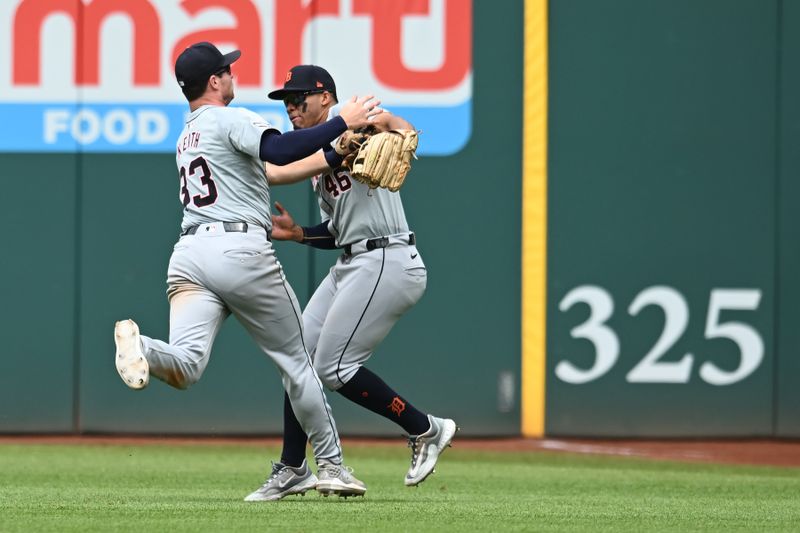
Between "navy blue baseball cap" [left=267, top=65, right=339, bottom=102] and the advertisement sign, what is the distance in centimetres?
330

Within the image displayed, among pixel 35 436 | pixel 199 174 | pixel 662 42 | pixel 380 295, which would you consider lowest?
pixel 35 436

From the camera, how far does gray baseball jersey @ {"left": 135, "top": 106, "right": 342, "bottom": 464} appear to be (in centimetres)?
518

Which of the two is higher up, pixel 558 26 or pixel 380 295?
pixel 558 26

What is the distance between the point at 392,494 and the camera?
6.33m

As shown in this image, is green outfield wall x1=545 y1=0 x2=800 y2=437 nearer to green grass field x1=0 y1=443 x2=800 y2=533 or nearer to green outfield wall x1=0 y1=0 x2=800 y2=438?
green outfield wall x1=0 y1=0 x2=800 y2=438

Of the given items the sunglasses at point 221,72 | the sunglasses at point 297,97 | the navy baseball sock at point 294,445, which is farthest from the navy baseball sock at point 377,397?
the sunglasses at point 221,72

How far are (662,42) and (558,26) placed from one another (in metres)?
0.70

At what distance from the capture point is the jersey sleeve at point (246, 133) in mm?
5207

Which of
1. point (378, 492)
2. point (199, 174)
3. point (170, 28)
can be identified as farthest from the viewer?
point (170, 28)

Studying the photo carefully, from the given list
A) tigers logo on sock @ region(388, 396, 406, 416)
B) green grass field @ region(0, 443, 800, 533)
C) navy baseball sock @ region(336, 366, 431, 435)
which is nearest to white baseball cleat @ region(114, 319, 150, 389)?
green grass field @ region(0, 443, 800, 533)

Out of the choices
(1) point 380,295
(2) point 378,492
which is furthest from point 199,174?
(2) point 378,492

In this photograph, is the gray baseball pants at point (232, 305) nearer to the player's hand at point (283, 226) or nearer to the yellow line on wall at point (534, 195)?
the player's hand at point (283, 226)

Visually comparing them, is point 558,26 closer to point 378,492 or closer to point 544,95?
point 544,95

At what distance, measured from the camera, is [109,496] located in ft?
19.2
